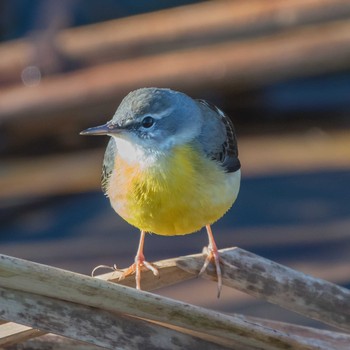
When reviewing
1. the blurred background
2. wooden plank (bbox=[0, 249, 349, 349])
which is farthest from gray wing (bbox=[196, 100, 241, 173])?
the blurred background

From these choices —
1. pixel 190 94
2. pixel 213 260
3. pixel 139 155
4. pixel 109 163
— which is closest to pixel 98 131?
pixel 139 155

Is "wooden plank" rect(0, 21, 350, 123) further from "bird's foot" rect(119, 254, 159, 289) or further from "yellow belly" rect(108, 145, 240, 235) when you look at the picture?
"bird's foot" rect(119, 254, 159, 289)

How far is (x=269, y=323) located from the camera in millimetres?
4879

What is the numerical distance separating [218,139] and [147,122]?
574 mm

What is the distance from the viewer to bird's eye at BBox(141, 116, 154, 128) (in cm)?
520

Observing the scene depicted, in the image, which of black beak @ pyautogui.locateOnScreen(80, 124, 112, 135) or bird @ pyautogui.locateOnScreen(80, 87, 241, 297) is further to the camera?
bird @ pyautogui.locateOnScreen(80, 87, 241, 297)

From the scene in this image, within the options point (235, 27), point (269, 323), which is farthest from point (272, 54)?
point (269, 323)

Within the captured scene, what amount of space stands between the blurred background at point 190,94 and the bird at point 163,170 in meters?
3.27

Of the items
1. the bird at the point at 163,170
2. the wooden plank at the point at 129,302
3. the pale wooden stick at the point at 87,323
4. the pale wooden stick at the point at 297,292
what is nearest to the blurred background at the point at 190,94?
the bird at the point at 163,170

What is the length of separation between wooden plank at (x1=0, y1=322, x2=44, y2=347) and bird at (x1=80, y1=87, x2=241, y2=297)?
0.80 m

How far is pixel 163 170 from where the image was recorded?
5.13 m

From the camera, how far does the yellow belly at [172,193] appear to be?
5082mm

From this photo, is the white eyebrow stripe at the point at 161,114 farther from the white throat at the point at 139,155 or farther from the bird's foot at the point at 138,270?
the bird's foot at the point at 138,270

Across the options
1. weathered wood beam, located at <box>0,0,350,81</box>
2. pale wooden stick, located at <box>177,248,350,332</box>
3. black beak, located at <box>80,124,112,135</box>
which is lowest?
pale wooden stick, located at <box>177,248,350,332</box>
